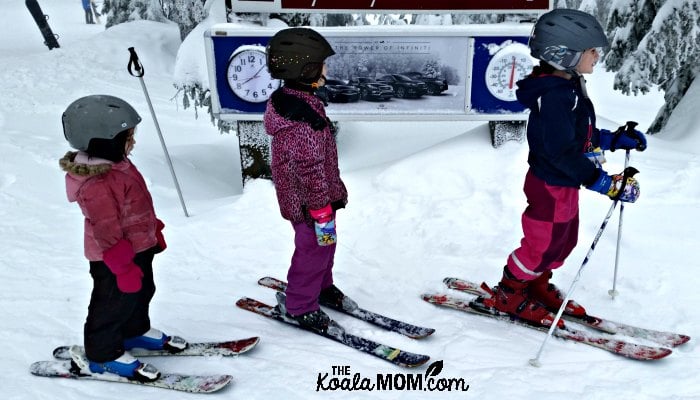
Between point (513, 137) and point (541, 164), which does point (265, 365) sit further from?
point (513, 137)

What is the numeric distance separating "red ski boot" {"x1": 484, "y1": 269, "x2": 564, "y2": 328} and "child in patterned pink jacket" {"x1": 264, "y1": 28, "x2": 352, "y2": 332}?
136cm

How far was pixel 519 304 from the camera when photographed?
13.7 feet

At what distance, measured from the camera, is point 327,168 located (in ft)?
12.1

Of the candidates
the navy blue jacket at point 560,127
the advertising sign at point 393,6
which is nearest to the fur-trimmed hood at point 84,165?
the navy blue jacket at point 560,127

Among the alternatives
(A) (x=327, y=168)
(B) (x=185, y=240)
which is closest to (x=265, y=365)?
(A) (x=327, y=168)

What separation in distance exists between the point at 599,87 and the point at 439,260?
72.1ft

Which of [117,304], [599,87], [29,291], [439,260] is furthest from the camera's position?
[599,87]

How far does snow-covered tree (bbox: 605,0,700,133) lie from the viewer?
8398mm

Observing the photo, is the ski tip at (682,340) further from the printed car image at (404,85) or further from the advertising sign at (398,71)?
the printed car image at (404,85)

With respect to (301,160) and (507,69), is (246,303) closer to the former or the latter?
(301,160)

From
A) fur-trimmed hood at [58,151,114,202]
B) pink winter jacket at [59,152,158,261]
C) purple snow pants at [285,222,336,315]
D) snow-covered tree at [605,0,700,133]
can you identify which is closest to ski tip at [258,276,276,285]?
purple snow pants at [285,222,336,315]

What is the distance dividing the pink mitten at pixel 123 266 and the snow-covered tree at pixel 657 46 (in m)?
8.42

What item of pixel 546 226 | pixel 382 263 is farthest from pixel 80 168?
pixel 382 263

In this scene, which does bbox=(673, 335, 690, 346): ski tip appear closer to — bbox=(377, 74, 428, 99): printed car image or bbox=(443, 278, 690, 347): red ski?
bbox=(443, 278, 690, 347): red ski
